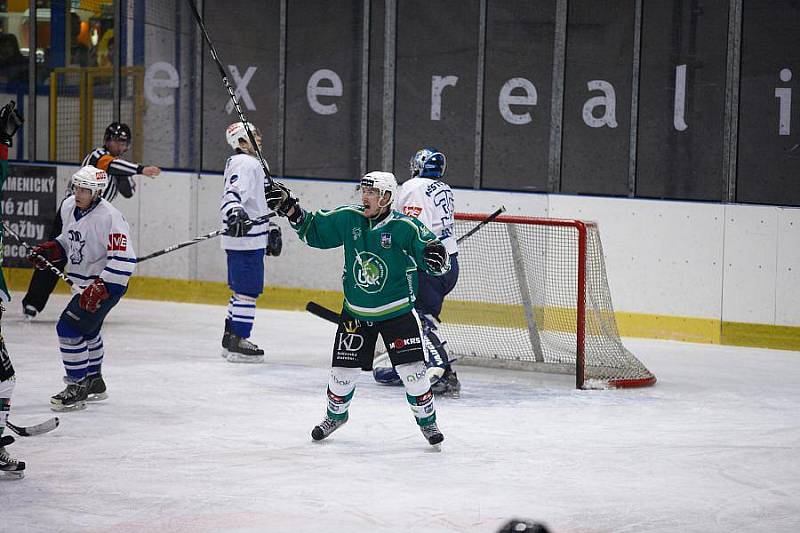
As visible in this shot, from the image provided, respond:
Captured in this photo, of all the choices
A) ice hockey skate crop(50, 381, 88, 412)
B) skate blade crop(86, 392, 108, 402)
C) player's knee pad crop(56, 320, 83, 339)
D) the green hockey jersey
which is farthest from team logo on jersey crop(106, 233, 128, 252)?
the green hockey jersey

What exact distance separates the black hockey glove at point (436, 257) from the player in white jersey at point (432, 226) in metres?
1.42

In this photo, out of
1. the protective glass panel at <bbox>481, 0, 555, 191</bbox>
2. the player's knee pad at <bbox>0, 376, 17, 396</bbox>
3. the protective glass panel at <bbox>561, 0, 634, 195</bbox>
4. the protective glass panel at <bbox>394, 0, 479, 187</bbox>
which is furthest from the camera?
the protective glass panel at <bbox>394, 0, 479, 187</bbox>

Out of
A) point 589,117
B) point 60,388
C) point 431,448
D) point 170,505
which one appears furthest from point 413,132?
point 170,505

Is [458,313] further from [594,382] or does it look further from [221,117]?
[221,117]

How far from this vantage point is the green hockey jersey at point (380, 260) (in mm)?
5945

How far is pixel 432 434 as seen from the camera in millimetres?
6016

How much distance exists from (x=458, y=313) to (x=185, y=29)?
4467mm

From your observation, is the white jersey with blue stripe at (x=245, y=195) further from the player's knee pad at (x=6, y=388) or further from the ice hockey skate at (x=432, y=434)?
the player's knee pad at (x=6, y=388)

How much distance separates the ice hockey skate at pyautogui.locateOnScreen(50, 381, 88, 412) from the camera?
675 centimetres

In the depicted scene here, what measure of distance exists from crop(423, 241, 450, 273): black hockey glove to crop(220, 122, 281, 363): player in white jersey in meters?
2.77

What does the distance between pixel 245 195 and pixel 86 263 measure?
1.85m

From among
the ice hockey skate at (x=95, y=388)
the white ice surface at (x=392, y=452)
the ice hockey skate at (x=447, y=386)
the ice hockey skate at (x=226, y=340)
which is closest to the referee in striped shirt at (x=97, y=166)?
the white ice surface at (x=392, y=452)

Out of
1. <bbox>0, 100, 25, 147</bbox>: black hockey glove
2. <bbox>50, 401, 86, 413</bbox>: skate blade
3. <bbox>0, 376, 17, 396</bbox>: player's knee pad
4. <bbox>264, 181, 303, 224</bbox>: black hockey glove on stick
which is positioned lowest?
<bbox>50, 401, 86, 413</bbox>: skate blade

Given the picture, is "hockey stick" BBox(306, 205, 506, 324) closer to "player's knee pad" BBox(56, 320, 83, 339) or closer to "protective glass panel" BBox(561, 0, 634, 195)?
"player's knee pad" BBox(56, 320, 83, 339)
